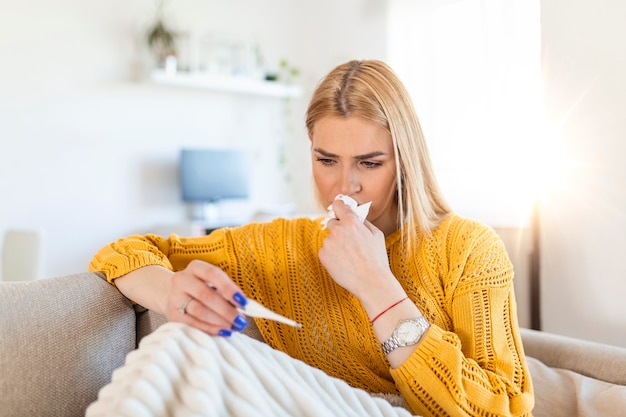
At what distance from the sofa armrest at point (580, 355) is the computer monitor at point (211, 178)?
11.3 feet

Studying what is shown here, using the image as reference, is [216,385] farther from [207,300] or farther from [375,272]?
[375,272]

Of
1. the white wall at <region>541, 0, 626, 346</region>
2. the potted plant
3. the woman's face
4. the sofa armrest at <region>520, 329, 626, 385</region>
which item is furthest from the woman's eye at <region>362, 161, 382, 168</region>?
the potted plant

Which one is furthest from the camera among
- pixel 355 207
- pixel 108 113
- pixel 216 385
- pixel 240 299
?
pixel 108 113

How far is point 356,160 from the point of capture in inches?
50.9

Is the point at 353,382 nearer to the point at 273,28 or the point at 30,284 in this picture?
the point at 30,284

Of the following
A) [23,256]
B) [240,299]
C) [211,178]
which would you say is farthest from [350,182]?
[211,178]

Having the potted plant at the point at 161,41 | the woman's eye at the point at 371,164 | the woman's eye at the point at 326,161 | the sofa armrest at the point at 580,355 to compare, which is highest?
the potted plant at the point at 161,41

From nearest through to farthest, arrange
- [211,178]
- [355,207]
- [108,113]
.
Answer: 1. [355,207]
2. [108,113]
3. [211,178]

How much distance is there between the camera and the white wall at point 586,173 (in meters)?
2.07

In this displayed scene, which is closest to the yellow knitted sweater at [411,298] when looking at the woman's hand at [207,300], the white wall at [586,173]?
the woman's hand at [207,300]

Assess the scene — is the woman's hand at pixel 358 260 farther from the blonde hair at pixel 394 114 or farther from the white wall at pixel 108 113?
the white wall at pixel 108 113

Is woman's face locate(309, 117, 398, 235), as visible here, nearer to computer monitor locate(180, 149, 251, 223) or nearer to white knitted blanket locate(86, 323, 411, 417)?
white knitted blanket locate(86, 323, 411, 417)

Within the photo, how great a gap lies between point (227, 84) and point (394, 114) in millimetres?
3709

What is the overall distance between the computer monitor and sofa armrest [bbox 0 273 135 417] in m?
3.55
